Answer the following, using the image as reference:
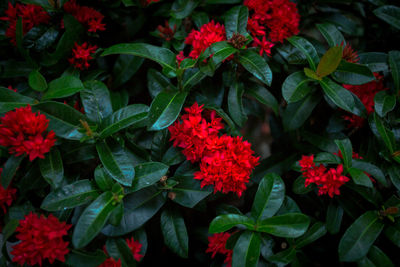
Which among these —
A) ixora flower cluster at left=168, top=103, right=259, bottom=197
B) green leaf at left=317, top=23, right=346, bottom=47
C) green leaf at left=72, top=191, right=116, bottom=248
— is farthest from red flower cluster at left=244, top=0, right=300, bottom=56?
green leaf at left=72, top=191, right=116, bottom=248

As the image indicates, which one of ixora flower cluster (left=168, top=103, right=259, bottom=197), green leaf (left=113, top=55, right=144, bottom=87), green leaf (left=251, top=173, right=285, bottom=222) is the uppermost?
green leaf (left=113, top=55, right=144, bottom=87)

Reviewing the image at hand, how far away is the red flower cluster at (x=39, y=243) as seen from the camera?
0.86 m

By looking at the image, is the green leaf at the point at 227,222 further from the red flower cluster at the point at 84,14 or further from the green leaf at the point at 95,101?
the red flower cluster at the point at 84,14

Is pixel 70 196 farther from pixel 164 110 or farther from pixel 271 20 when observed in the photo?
pixel 271 20

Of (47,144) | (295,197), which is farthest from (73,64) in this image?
(295,197)

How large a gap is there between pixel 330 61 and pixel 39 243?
3.48 ft

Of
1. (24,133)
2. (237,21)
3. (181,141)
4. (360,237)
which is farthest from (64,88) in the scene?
(360,237)

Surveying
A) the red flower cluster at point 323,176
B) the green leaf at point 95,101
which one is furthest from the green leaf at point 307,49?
the green leaf at point 95,101

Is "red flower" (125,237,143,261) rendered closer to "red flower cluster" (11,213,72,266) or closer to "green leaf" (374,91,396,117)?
"red flower cluster" (11,213,72,266)

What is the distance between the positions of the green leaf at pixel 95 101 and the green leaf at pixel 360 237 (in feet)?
3.05

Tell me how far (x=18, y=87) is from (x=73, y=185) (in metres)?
0.57

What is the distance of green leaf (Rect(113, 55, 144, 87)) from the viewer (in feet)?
4.09

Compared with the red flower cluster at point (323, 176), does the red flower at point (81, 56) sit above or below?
above

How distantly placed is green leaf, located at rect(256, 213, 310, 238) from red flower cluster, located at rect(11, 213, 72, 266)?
2.00ft
